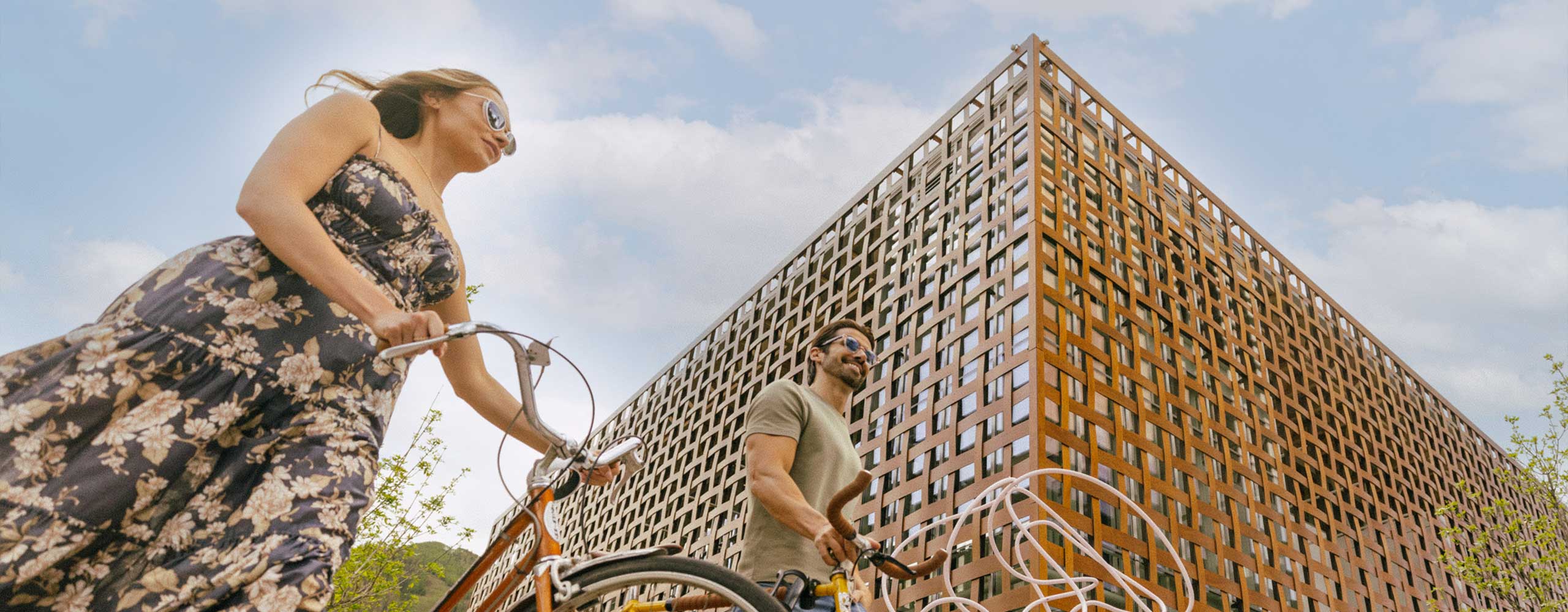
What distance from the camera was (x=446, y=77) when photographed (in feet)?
7.13

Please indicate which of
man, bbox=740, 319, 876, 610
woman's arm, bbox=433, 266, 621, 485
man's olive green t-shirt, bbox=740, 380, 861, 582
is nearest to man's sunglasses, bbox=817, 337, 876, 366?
man, bbox=740, 319, 876, 610

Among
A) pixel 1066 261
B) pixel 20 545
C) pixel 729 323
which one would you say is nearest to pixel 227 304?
pixel 20 545

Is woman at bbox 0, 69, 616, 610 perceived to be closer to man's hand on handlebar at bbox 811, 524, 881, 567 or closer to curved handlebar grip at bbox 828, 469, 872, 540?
curved handlebar grip at bbox 828, 469, 872, 540

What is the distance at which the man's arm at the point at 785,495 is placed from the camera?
218 centimetres

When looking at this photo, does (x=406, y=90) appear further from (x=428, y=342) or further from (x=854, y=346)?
(x=854, y=346)

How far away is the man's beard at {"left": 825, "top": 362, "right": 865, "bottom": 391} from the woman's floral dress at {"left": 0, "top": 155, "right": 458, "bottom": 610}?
155 cm

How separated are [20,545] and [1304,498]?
5271cm

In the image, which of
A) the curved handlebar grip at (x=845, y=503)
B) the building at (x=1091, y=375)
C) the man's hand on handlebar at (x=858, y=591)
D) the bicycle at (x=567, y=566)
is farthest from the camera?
the building at (x=1091, y=375)

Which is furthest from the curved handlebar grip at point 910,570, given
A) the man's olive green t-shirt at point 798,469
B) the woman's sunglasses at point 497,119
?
the woman's sunglasses at point 497,119

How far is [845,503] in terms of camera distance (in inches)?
76.8

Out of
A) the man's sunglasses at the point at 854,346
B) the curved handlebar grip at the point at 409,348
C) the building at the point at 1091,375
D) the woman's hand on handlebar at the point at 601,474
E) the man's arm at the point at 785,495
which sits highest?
the building at the point at 1091,375

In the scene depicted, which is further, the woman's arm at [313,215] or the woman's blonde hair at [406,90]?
the woman's blonde hair at [406,90]

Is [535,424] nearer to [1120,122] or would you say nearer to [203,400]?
[203,400]

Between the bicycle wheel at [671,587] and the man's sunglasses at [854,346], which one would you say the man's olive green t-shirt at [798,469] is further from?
the bicycle wheel at [671,587]
